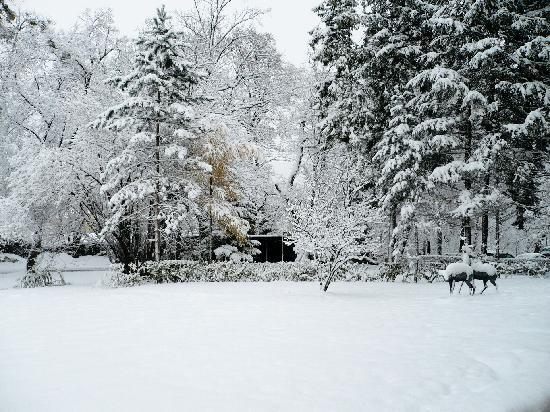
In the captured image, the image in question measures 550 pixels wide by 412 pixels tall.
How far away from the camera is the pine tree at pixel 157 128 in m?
18.0

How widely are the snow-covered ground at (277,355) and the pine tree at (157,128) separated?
6623mm

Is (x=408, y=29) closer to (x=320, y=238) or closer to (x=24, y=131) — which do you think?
(x=320, y=238)

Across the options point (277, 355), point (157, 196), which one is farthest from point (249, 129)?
point (277, 355)

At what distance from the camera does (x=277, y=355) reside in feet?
22.2

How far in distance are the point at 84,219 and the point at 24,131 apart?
892 cm

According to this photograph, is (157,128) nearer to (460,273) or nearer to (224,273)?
(224,273)

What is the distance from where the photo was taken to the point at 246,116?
27.1 metres


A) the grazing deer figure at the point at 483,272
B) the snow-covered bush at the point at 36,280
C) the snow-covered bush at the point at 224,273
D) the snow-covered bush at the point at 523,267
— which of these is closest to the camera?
the grazing deer figure at the point at 483,272

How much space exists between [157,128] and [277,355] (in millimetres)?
14632

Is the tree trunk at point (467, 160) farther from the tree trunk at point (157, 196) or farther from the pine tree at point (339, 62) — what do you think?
the tree trunk at point (157, 196)

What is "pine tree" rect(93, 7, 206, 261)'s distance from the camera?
1803 centimetres

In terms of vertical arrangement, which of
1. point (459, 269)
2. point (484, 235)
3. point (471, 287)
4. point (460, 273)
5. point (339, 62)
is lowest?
point (471, 287)

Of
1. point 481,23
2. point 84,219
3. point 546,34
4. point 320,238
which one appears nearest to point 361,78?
point 481,23

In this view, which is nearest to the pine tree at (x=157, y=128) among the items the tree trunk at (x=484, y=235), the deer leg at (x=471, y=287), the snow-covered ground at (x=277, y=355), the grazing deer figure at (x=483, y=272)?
the snow-covered ground at (x=277, y=355)
